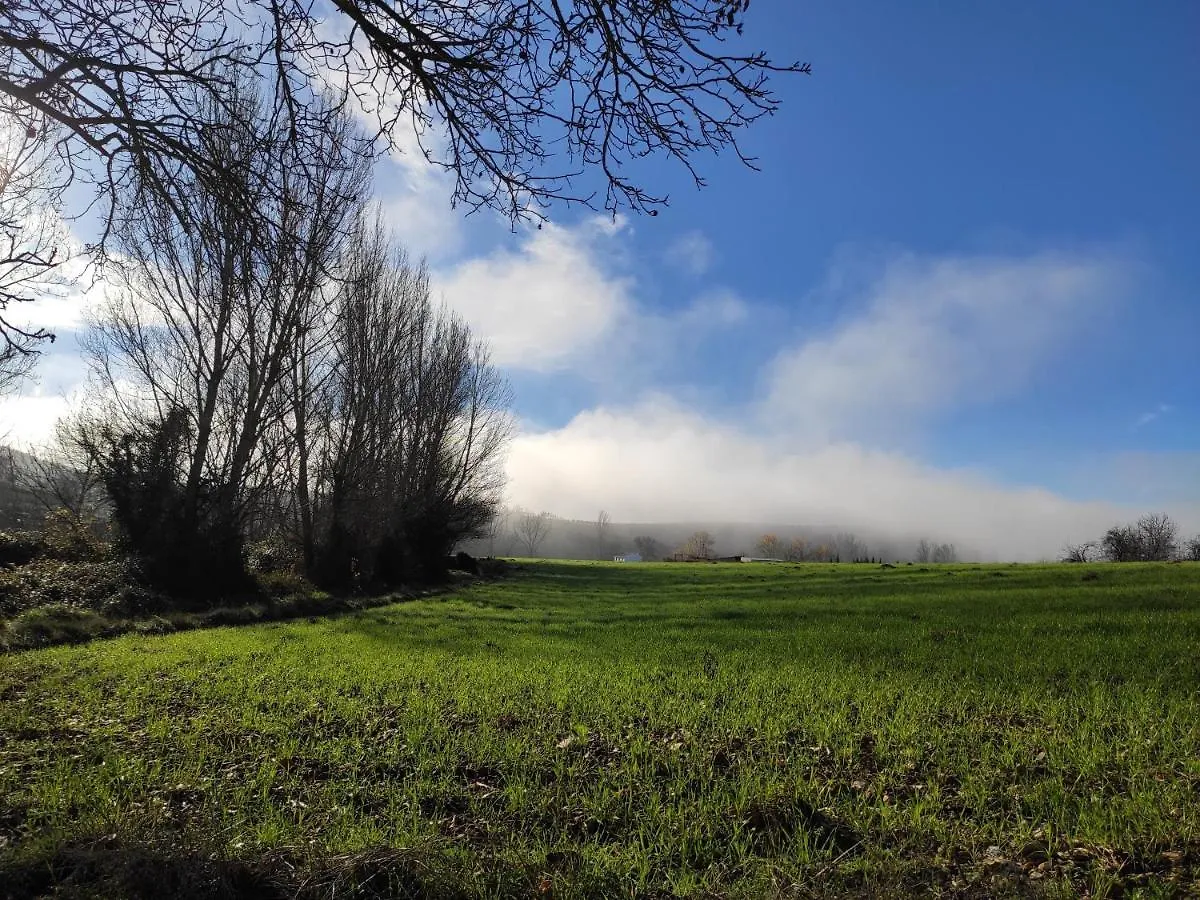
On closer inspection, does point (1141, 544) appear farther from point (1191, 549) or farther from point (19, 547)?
point (19, 547)

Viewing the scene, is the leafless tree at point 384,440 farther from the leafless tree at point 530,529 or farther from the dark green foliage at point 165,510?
the leafless tree at point 530,529

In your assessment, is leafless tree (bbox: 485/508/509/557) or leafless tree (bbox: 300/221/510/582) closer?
leafless tree (bbox: 300/221/510/582)

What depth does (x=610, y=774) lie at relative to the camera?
421 cm

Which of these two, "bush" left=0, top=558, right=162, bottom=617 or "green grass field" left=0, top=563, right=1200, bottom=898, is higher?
"green grass field" left=0, top=563, right=1200, bottom=898

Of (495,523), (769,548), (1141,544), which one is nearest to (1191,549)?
(1141,544)

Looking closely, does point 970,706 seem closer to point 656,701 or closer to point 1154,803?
point 1154,803

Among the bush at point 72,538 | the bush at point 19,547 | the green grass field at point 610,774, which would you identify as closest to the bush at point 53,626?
the green grass field at point 610,774

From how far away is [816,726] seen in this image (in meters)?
5.11

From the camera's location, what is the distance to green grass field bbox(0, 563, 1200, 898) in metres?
2.97

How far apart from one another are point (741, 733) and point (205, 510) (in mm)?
18219

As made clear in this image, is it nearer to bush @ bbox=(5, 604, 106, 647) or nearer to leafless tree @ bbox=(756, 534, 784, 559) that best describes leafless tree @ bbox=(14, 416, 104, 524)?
bush @ bbox=(5, 604, 106, 647)

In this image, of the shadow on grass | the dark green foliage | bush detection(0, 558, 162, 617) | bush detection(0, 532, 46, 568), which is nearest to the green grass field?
the shadow on grass

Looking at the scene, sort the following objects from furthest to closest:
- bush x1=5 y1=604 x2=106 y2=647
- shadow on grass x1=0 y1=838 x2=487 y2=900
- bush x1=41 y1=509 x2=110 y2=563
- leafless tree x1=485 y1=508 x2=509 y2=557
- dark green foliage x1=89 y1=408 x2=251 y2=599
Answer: leafless tree x1=485 y1=508 x2=509 y2=557, bush x1=41 y1=509 x2=110 y2=563, dark green foliage x1=89 y1=408 x2=251 y2=599, bush x1=5 y1=604 x2=106 y2=647, shadow on grass x1=0 y1=838 x2=487 y2=900

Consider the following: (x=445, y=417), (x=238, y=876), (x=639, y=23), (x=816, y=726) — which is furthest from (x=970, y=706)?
(x=445, y=417)
